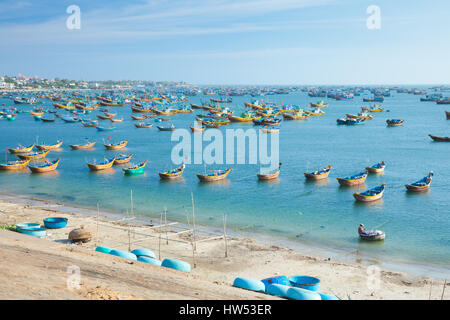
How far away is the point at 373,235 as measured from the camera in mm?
19938

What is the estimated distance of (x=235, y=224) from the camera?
23.0 meters

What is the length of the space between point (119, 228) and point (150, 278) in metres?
10.1

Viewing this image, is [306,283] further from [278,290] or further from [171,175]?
[171,175]

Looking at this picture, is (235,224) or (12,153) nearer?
(235,224)

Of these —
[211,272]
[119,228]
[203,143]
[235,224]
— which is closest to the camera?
[211,272]

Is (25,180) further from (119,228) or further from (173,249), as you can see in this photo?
(173,249)

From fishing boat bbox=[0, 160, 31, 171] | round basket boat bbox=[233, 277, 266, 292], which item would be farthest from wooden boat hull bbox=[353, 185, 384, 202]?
fishing boat bbox=[0, 160, 31, 171]

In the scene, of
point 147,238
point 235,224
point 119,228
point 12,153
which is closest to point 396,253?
point 235,224

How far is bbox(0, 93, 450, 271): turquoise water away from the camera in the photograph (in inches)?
838

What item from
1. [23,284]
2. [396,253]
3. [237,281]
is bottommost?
[396,253]

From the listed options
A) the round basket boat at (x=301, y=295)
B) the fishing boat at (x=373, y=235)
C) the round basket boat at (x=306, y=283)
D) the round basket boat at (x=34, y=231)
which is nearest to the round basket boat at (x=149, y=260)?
the round basket boat at (x=306, y=283)

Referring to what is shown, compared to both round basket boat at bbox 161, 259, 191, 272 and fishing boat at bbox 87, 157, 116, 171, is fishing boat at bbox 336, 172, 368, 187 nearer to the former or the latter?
round basket boat at bbox 161, 259, 191, 272

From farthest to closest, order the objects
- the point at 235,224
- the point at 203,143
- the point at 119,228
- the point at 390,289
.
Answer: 1. the point at 203,143
2. the point at 235,224
3. the point at 119,228
4. the point at 390,289

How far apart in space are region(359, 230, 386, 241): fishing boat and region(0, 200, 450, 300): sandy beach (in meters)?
3.36
